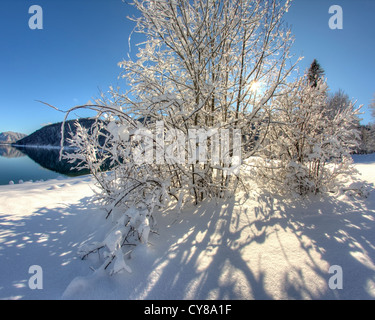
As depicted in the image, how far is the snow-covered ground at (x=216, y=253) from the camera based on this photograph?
132 centimetres

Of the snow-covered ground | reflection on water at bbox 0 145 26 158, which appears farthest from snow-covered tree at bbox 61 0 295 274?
reflection on water at bbox 0 145 26 158

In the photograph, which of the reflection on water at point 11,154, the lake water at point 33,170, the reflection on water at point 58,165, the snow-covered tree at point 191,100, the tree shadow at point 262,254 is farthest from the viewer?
the reflection on water at point 11,154

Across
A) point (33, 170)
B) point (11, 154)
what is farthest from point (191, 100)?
point (11, 154)

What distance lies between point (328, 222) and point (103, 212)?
332 cm

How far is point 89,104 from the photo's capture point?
1711 mm

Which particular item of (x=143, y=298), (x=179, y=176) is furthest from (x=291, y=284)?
(x=179, y=176)

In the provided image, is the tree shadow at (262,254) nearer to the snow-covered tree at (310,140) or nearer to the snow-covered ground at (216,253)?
the snow-covered ground at (216,253)

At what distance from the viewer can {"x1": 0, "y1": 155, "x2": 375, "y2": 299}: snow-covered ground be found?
4.33ft

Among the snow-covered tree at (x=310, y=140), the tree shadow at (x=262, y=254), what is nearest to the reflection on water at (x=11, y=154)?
the tree shadow at (x=262, y=254)

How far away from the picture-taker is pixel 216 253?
1746 mm

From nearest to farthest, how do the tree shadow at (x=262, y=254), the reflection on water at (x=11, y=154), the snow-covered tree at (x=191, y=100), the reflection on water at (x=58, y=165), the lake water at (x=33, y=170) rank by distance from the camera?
the tree shadow at (x=262, y=254) < the snow-covered tree at (x=191, y=100) < the lake water at (x=33, y=170) < the reflection on water at (x=58, y=165) < the reflection on water at (x=11, y=154)

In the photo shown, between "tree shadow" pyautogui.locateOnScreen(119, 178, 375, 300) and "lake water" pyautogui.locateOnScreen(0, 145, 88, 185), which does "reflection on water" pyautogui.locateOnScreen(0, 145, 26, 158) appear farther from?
"tree shadow" pyautogui.locateOnScreen(119, 178, 375, 300)

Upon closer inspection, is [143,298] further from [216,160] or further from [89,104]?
[216,160]
